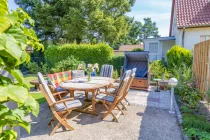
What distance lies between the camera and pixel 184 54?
332 inches

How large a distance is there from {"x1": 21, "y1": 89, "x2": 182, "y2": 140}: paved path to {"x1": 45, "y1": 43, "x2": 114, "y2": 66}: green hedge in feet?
18.9

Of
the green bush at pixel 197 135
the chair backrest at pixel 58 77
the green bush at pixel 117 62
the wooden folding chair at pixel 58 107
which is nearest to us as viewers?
the green bush at pixel 197 135

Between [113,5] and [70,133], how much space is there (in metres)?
17.3

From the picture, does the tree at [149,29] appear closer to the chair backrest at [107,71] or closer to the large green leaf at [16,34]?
the chair backrest at [107,71]

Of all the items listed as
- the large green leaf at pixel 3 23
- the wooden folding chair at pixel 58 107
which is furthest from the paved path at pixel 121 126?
→ the large green leaf at pixel 3 23

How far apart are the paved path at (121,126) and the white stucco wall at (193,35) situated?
6.68 metres

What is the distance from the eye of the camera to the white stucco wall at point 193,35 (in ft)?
32.0

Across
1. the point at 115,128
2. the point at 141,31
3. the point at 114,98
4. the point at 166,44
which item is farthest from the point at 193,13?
the point at 141,31

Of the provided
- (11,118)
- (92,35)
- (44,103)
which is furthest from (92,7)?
(11,118)

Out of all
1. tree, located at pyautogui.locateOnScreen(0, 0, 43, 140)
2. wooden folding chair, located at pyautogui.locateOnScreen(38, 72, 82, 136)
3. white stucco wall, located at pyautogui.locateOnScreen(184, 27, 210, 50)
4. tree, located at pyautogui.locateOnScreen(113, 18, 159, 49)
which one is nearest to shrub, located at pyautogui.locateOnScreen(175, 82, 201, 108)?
wooden folding chair, located at pyautogui.locateOnScreen(38, 72, 82, 136)

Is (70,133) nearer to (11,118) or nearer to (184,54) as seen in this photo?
(11,118)

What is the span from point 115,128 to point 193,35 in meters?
9.03

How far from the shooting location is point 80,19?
15734mm

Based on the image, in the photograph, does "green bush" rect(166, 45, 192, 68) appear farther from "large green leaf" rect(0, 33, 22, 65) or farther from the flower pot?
"large green leaf" rect(0, 33, 22, 65)
